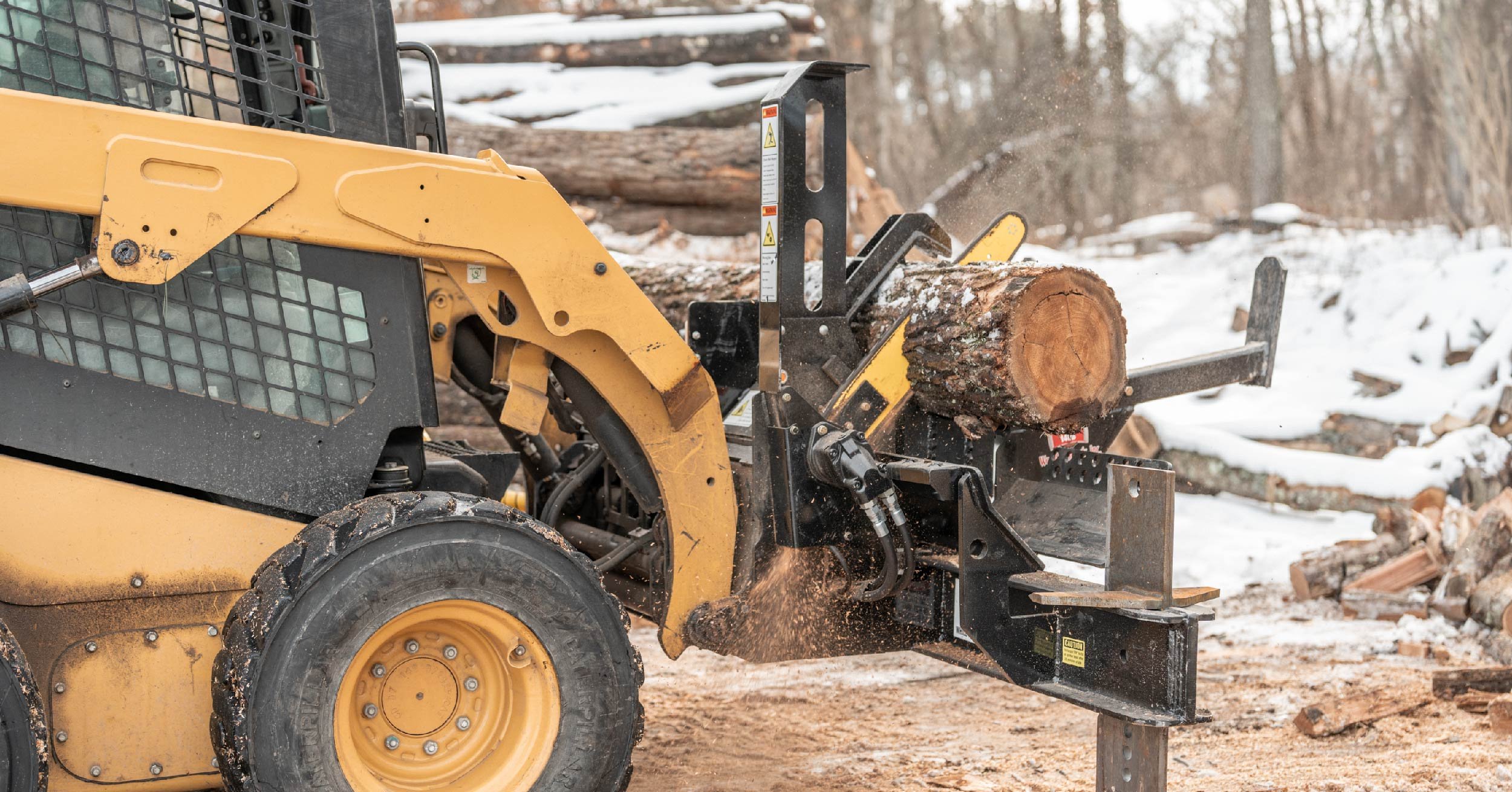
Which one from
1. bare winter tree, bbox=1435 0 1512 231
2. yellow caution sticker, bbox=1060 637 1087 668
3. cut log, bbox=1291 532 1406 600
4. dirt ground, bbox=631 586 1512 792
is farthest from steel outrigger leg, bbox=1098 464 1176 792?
bare winter tree, bbox=1435 0 1512 231

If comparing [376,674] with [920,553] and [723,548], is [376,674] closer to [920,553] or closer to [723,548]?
[723,548]

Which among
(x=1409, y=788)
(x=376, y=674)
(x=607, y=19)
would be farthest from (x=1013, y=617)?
(x=607, y=19)

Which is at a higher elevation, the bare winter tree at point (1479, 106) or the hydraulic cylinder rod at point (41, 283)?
the bare winter tree at point (1479, 106)

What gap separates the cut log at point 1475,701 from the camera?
441cm

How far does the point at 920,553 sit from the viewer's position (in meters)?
3.73

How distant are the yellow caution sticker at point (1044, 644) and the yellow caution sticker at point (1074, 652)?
0.11ft

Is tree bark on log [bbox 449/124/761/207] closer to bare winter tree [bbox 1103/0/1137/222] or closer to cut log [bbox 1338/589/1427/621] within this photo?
cut log [bbox 1338/589/1427/621]

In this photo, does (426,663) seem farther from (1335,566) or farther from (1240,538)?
(1240,538)

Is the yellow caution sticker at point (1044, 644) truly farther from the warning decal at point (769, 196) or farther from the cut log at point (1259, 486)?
the cut log at point (1259, 486)

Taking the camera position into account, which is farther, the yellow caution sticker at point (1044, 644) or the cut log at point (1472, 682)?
the cut log at point (1472, 682)

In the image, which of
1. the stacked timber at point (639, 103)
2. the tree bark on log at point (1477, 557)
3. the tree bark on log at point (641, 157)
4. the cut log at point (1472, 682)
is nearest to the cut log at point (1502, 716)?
the cut log at point (1472, 682)

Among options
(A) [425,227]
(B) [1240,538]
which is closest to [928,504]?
(A) [425,227]

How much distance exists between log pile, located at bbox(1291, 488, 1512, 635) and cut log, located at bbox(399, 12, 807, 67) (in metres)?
4.60

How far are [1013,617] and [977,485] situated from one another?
383 mm
